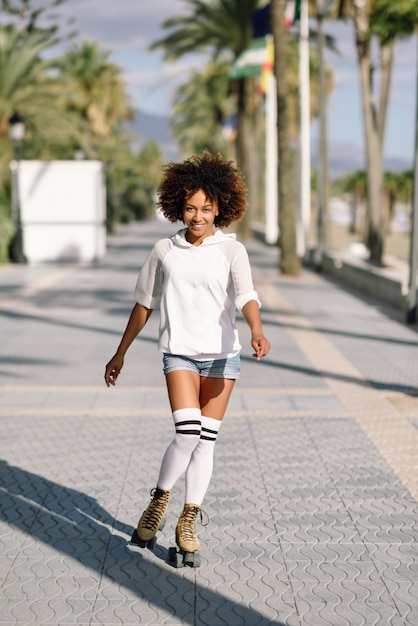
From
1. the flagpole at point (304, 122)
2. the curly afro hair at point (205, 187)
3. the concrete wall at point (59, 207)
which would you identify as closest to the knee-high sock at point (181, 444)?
the curly afro hair at point (205, 187)

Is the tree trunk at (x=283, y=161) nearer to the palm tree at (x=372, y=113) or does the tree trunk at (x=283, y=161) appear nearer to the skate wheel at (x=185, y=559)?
the palm tree at (x=372, y=113)

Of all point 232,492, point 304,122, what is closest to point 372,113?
point 304,122

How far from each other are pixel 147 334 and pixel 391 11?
779cm

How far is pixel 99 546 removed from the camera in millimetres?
4789

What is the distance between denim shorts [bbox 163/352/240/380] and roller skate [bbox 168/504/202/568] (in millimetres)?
612

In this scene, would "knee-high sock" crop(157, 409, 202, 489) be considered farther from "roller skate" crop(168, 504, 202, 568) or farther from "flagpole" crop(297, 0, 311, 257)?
"flagpole" crop(297, 0, 311, 257)

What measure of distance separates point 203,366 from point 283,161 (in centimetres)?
1700

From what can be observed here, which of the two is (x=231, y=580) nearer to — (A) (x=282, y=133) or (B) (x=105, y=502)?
(B) (x=105, y=502)

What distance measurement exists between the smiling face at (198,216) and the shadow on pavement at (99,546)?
1468 mm

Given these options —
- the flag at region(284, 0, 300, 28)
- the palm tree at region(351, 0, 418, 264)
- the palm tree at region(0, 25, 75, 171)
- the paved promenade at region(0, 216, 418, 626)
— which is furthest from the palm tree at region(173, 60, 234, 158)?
the paved promenade at region(0, 216, 418, 626)

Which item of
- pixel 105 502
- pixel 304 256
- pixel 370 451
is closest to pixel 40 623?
pixel 105 502

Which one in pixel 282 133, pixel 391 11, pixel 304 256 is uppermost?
pixel 391 11

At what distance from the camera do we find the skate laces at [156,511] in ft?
15.0

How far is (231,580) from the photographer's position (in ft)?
14.3
